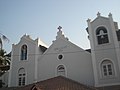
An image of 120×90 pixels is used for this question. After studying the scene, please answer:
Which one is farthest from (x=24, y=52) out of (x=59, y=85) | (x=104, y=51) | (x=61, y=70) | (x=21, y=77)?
(x=104, y=51)

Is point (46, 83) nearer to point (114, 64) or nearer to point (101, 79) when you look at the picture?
point (101, 79)

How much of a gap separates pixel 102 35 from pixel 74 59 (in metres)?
4.69

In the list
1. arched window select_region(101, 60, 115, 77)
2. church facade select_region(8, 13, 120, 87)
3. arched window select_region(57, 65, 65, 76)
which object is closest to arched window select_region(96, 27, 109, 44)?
church facade select_region(8, 13, 120, 87)

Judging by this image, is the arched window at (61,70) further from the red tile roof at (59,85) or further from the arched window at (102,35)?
the arched window at (102,35)

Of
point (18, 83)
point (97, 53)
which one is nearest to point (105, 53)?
point (97, 53)

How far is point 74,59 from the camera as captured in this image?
24.5 meters

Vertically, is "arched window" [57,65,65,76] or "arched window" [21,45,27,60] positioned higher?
"arched window" [21,45,27,60]

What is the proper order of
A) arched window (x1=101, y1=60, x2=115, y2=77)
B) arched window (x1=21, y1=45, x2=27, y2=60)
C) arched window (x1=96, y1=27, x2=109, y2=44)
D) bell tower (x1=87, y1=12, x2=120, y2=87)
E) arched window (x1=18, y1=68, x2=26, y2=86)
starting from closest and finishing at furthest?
bell tower (x1=87, y1=12, x2=120, y2=87) < arched window (x1=101, y1=60, x2=115, y2=77) < arched window (x1=96, y1=27, x2=109, y2=44) < arched window (x1=18, y1=68, x2=26, y2=86) < arched window (x1=21, y1=45, x2=27, y2=60)

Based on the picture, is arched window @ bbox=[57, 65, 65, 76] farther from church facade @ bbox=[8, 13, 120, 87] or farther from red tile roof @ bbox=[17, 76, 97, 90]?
red tile roof @ bbox=[17, 76, 97, 90]

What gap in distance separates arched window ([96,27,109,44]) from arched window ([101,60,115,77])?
8.77 feet

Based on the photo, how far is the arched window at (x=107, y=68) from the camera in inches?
863

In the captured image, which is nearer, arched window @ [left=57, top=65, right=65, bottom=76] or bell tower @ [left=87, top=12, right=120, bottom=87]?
bell tower @ [left=87, top=12, right=120, bottom=87]

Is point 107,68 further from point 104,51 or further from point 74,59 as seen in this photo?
point 74,59

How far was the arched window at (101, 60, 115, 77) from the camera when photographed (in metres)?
21.9
